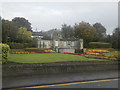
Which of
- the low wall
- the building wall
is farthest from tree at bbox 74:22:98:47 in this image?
the low wall

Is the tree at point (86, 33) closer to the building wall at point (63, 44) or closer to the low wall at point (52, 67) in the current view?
the building wall at point (63, 44)

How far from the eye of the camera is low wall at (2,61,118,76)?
6.87 meters

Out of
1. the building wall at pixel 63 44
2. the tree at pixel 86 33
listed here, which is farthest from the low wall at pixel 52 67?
the tree at pixel 86 33

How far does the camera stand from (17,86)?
5430 millimetres

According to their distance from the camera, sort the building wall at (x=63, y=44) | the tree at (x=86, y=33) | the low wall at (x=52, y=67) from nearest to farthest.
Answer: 1. the low wall at (x=52, y=67)
2. the building wall at (x=63, y=44)
3. the tree at (x=86, y=33)

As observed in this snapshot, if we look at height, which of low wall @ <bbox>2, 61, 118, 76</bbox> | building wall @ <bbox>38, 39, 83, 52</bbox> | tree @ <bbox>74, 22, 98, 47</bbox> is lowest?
low wall @ <bbox>2, 61, 118, 76</bbox>

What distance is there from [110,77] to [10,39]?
29.3 metres

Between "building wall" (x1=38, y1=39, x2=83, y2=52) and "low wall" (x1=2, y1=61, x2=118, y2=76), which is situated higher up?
"building wall" (x1=38, y1=39, x2=83, y2=52)

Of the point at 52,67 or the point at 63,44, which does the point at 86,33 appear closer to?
the point at 63,44

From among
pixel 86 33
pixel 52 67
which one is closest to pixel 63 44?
Result: pixel 86 33

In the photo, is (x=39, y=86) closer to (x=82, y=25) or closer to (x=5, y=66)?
(x=5, y=66)

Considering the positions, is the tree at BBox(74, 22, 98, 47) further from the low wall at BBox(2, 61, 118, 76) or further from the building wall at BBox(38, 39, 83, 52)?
the low wall at BBox(2, 61, 118, 76)

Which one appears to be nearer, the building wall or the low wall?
the low wall

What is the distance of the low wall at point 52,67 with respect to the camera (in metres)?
6.87
